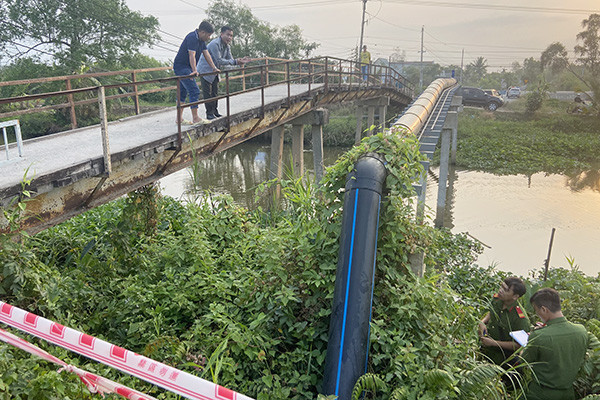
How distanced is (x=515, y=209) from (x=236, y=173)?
40.4ft

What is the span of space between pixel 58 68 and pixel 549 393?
92.8 feet

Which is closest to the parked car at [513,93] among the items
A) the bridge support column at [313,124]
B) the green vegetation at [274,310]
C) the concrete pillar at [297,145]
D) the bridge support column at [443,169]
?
the bridge support column at [443,169]

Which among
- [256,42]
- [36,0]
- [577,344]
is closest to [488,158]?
[577,344]

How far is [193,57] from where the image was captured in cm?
580

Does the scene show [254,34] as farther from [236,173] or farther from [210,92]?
[210,92]

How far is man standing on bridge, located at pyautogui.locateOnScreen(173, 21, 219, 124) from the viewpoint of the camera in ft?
18.9

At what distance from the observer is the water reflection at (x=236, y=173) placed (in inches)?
622

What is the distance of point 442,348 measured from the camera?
309 cm

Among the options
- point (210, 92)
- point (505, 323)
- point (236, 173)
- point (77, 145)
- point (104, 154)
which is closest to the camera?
point (505, 323)

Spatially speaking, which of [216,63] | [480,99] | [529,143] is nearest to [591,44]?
[480,99]

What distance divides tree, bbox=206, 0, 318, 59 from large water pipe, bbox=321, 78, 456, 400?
34320mm

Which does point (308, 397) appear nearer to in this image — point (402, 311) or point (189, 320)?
point (402, 311)

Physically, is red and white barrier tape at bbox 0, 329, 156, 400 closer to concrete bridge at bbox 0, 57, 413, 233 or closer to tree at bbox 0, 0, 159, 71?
concrete bridge at bbox 0, 57, 413, 233

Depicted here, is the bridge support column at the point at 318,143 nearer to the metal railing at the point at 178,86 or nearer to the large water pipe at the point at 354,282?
the metal railing at the point at 178,86
